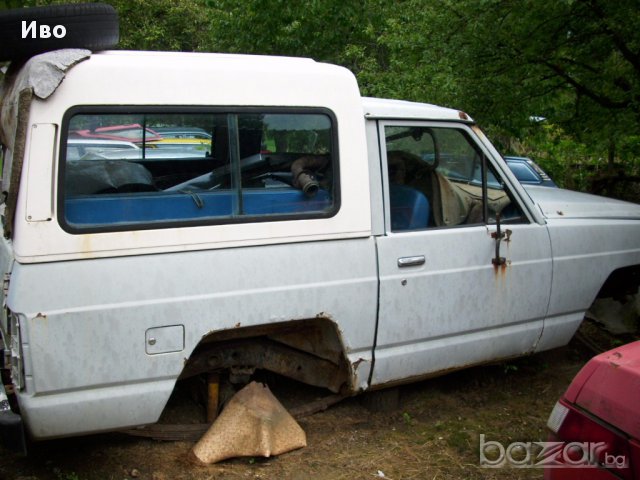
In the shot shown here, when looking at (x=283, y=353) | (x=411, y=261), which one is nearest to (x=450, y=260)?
(x=411, y=261)

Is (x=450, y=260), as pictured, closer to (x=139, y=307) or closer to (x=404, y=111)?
(x=404, y=111)

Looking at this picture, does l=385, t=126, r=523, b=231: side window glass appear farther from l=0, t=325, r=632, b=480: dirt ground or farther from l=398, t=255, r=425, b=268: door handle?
l=0, t=325, r=632, b=480: dirt ground

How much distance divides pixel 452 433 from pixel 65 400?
2.22 meters

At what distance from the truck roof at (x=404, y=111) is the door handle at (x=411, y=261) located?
81 centimetres

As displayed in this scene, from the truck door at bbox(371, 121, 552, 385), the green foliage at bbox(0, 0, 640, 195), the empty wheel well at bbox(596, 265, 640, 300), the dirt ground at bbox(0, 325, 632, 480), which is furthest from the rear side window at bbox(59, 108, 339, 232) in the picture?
the green foliage at bbox(0, 0, 640, 195)

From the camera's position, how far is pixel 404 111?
12.5 ft

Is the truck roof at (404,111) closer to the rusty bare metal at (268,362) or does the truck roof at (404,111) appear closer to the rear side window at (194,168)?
the rear side window at (194,168)

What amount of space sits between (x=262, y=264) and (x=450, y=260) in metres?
1.17

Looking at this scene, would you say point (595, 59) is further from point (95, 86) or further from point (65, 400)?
point (65, 400)

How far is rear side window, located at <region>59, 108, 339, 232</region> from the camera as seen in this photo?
3025mm

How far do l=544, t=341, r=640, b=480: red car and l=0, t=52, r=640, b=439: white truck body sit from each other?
54.2 inches

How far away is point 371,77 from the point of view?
31.0ft

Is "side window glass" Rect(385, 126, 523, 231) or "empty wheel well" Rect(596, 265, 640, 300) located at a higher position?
"side window glass" Rect(385, 126, 523, 231)

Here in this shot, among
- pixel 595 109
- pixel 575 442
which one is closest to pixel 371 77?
pixel 595 109
